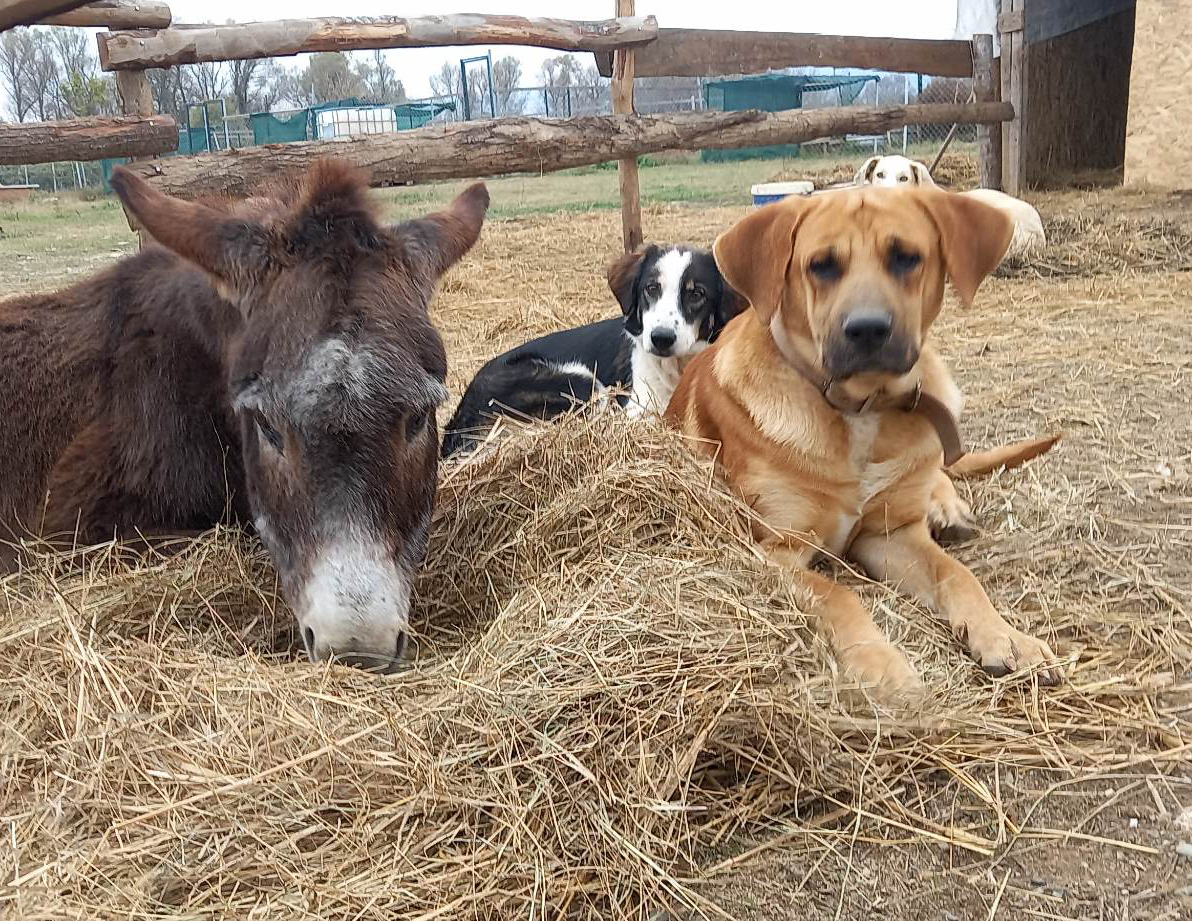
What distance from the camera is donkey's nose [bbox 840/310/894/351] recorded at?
3.12 meters

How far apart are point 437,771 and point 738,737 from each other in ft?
2.31

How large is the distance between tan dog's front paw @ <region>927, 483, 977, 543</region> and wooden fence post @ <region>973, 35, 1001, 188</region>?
10179 millimetres

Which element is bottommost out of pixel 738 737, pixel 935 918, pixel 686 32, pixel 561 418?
pixel 935 918

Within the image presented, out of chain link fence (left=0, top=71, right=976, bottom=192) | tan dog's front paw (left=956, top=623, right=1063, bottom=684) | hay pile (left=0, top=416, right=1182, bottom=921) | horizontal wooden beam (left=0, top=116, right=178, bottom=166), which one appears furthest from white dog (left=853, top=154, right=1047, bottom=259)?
chain link fence (left=0, top=71, right=976, bottom=192)

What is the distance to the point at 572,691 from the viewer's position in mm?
2354

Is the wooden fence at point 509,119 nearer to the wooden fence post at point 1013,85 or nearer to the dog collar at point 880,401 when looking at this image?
the wooden fence post at point 1013,85

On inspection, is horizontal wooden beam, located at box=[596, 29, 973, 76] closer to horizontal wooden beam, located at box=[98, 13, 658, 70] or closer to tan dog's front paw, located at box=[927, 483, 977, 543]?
horizontal wooden beam, located at box=[98, 13, 658, 70]

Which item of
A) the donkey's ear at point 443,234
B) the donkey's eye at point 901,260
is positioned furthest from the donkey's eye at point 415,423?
the donkey's eye at point 901,260

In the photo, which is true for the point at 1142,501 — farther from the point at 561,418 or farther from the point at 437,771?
the point at 437,771

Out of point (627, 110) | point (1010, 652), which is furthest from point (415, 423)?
point (627, 110)

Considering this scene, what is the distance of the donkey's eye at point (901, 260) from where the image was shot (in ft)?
10.8

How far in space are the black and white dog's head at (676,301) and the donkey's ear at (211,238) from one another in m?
2.60

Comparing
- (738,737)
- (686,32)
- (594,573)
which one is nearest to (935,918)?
(738,737)

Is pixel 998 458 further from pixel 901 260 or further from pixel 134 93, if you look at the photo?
pixel 134 93
